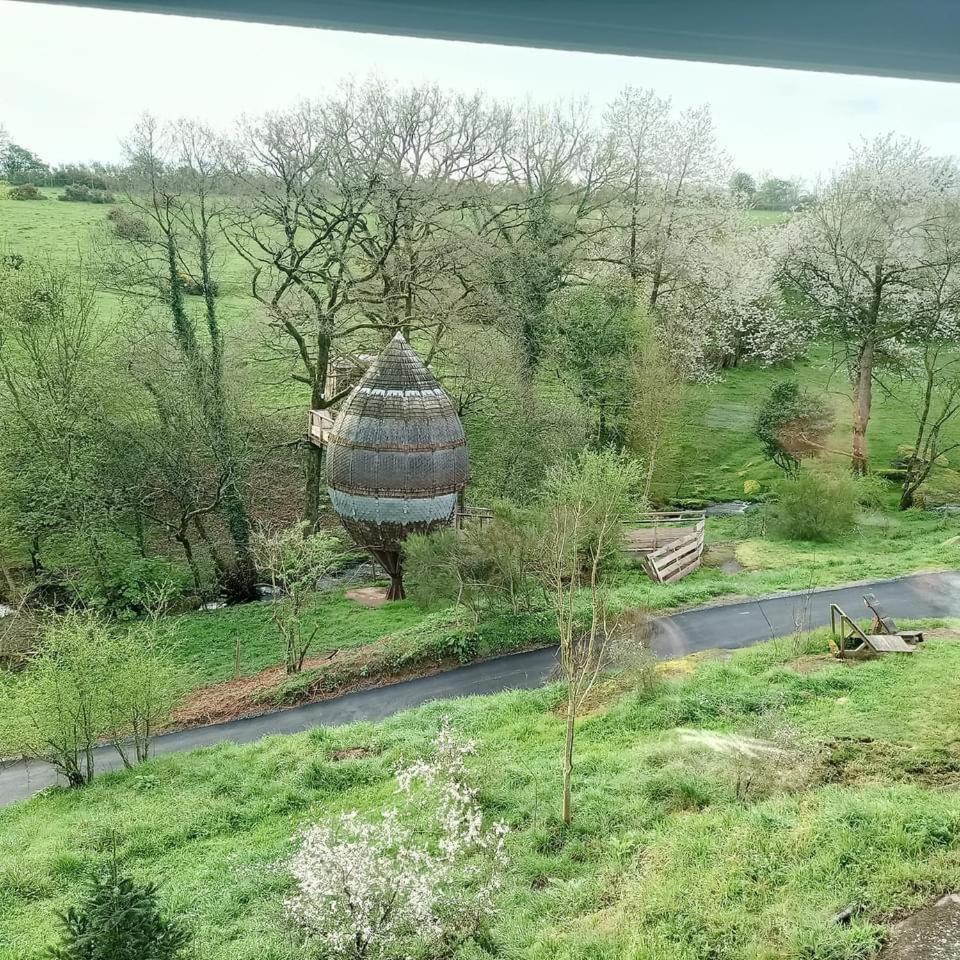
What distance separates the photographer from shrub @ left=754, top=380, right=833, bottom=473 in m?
28.6

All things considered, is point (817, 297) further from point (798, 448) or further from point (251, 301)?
point (251, 301)

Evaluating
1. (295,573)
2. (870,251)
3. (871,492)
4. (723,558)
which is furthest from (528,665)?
(870,251)

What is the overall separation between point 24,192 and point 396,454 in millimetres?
14447

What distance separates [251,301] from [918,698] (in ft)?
95.9

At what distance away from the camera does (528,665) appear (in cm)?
1766

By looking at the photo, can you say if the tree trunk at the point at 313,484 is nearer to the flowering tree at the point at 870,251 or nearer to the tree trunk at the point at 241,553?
the tree trunk at the point at 241,553

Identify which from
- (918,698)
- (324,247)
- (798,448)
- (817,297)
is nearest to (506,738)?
(918,698)

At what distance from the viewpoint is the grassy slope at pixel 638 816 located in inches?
286

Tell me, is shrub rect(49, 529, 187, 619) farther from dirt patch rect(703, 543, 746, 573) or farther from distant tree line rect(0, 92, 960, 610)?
dirt patch rect(703, 543, 746, 573)

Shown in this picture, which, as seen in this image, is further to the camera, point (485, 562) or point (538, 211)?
point (538, 211)

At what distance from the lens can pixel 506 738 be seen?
13305 millimetres

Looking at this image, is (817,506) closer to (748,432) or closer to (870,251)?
(748,432)

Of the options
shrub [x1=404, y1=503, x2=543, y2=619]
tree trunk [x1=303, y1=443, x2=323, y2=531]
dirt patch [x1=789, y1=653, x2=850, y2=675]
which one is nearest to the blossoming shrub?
dirt patch [x1=789, y1=653, x2=850, y2=675]

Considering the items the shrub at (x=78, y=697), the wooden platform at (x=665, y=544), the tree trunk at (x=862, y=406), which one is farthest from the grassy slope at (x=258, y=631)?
the tree trunk at (x=862, y=406)
